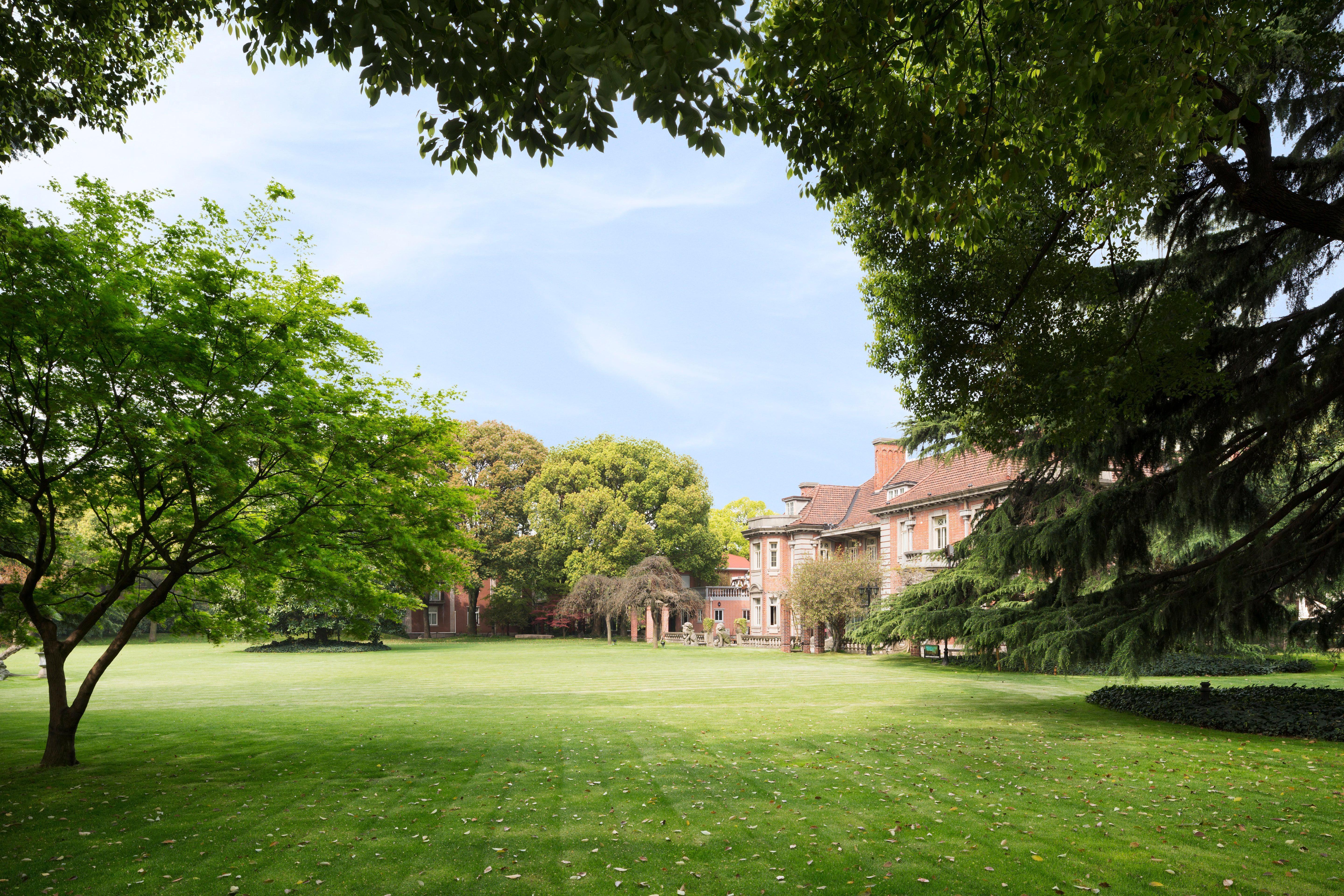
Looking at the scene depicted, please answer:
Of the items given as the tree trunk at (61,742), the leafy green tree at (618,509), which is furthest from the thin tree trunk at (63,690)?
the leafy green tree at (618,509)

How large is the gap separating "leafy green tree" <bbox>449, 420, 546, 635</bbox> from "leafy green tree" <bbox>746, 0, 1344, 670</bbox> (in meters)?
40.6

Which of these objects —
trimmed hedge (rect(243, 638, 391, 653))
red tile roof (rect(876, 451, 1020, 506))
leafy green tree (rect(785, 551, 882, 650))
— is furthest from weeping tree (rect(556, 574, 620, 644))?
red tile roof (rect(876, 451, 1020, 506))

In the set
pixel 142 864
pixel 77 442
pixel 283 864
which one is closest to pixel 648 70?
pixel 283 864

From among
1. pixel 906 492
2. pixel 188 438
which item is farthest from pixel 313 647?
pixel 188 438

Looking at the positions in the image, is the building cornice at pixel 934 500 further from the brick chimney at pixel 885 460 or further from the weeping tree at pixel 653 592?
the weeping tree at pixel 653 592

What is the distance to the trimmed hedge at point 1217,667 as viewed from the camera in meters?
22.3

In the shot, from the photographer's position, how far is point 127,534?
34.5ft

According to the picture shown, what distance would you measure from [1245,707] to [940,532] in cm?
2274

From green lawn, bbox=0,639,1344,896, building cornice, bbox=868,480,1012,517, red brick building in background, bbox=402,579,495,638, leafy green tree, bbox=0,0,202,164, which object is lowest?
red brick building in background, bbox=402,579,495,638

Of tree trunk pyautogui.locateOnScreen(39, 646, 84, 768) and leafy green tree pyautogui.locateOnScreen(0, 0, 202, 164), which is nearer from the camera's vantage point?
leafy green tree pyautogui.locateOnScreen(0, 0, 202, 164)

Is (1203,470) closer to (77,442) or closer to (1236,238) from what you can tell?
(1236,238)

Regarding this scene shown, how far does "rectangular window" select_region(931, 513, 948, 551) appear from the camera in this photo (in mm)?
35250

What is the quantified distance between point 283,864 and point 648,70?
5.79m

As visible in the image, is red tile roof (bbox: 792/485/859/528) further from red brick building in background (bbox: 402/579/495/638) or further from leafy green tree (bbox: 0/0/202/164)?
leafy green tree (bbox: 0/0/202/164)
